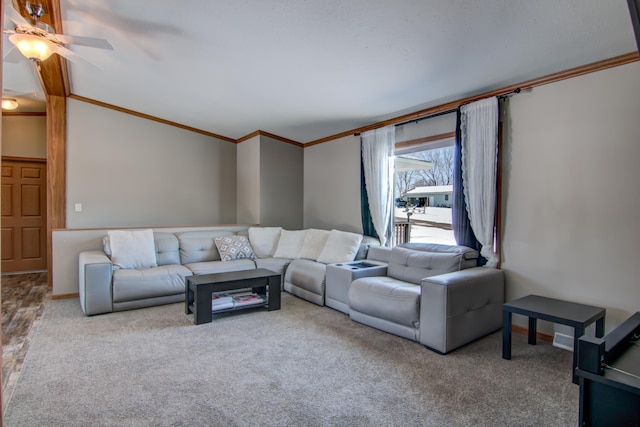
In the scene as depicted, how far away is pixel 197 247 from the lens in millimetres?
4969

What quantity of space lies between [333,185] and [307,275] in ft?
5.72

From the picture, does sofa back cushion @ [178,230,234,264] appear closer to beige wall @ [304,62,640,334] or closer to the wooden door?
the wooden door

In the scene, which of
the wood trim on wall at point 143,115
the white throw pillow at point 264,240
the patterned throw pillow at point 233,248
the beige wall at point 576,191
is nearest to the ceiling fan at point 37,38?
the wood trim on wall at point 143,115

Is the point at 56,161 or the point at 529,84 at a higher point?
the point at 529,84

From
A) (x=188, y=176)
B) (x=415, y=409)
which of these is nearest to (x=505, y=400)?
(x=415, y=409)

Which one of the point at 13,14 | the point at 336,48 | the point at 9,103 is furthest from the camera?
the point at 9,103

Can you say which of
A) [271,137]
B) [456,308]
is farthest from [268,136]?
[456,308]

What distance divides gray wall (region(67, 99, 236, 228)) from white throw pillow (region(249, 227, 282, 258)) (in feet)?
3.91

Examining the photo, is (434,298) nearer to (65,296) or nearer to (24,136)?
(65,296)

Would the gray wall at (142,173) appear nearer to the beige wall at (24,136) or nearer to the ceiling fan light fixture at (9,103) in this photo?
the ceiling fan light fixture at (9,103)

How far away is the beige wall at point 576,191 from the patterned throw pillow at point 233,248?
3206mm

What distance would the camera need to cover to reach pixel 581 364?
162cm

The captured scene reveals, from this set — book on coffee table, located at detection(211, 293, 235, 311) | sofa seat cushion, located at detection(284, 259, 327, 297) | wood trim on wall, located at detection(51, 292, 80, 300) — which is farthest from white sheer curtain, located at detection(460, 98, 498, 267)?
wood trim on wall, located at detection(51, 292, 80, 300)

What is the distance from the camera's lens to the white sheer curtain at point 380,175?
15.1 ft
